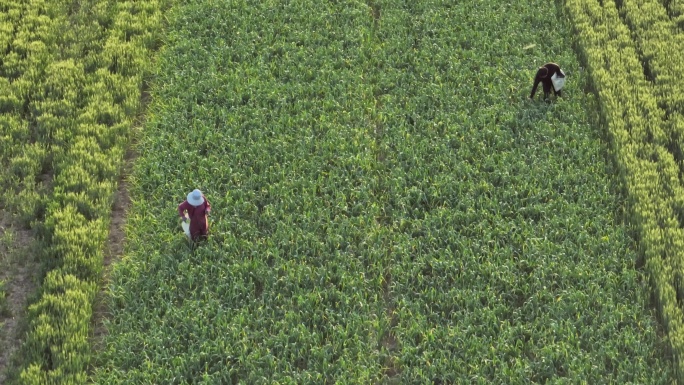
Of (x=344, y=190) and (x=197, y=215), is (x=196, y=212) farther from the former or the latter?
(x=344, y=190)

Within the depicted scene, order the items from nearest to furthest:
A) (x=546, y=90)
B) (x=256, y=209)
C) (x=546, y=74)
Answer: (x=256, y=209) → (x=546, y=74) → (x=546, y=90)

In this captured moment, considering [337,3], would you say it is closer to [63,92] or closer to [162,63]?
[162,63]

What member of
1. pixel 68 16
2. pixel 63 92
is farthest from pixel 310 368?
pixel 68 16

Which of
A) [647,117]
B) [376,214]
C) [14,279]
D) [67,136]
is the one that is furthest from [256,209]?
[647,117]

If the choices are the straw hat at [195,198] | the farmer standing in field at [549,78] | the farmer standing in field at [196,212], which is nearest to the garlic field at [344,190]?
the farmer standing in field at [196,212]

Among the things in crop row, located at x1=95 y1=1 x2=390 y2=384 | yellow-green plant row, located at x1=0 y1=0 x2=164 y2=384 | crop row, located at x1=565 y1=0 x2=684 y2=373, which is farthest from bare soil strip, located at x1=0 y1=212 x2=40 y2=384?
crop row, located at x1=565 y1=0 x2=684 y2=373

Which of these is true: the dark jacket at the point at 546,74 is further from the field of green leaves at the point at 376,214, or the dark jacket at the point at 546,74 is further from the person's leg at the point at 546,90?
the field of green leaves at the point at 376,214
